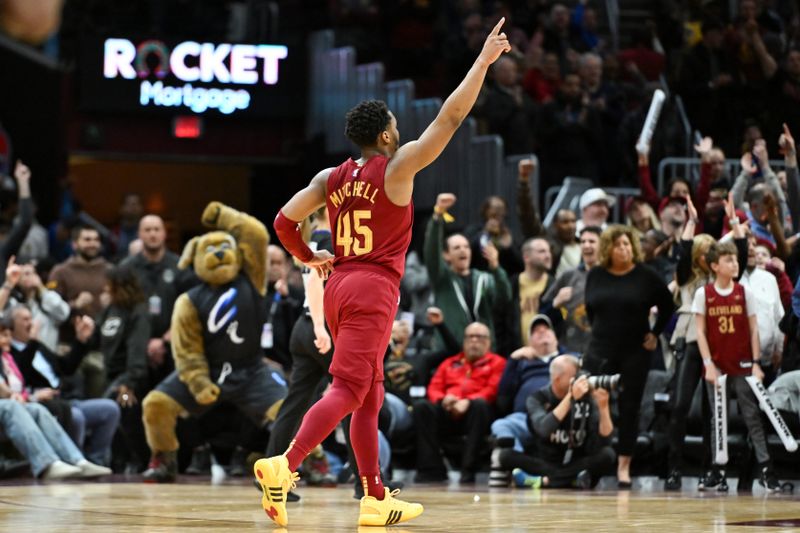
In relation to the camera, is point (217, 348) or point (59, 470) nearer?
point (217, 348)

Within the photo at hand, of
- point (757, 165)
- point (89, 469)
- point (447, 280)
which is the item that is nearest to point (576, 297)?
point (447, 280)

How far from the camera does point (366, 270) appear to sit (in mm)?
5926

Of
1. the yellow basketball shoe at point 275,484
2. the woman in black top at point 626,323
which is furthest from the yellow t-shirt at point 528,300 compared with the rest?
the yellow basketball shoe at point 275,484

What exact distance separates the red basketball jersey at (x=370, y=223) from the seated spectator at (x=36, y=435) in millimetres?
4585

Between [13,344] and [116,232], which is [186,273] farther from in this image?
[116,232]

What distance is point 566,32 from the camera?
53.7 feet

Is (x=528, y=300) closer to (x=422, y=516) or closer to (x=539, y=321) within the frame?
(x=539, y=321)

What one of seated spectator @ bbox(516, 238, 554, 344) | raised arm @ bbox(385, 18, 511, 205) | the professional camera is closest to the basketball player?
raised arm @ bbox(385, 18, 511, 205)

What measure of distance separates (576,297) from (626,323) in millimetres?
1080

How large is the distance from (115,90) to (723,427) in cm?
934

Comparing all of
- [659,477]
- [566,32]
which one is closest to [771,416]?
[659,477]

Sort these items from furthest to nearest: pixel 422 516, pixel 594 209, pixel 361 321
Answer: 1. pixel 594 209
2. pixel 422 516
3. pixel 361 321

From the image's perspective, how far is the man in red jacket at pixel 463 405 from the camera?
10.2 m

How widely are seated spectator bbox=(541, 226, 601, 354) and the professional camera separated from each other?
3.43ft
